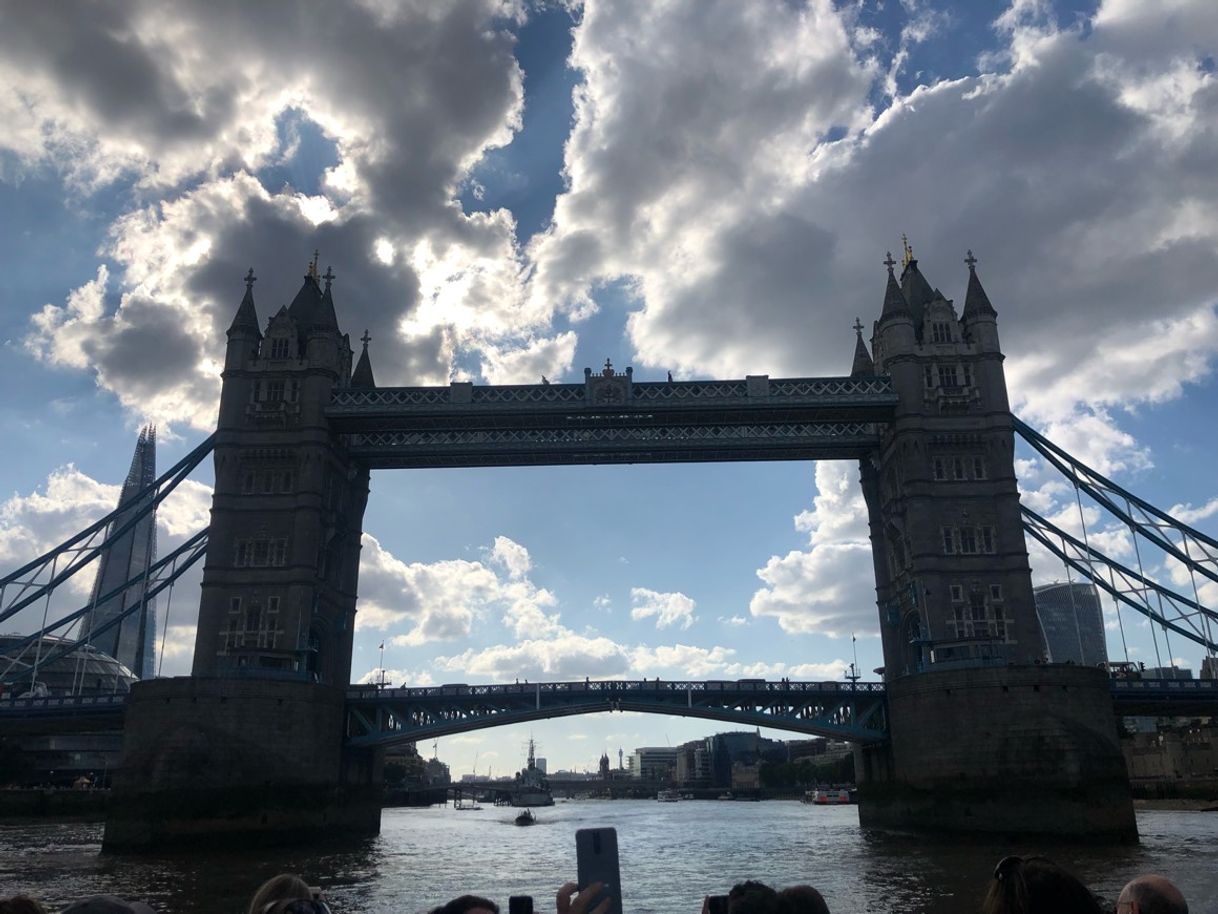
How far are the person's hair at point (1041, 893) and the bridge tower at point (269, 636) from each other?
168 ft

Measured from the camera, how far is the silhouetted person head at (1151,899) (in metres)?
4.91

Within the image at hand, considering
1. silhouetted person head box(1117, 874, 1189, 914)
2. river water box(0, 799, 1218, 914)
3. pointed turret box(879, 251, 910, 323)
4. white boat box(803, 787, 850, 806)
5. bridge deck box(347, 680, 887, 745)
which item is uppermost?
pointed turret box(879, 251, 910, 323)

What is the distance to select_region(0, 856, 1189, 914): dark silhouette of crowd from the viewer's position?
4.50 metres

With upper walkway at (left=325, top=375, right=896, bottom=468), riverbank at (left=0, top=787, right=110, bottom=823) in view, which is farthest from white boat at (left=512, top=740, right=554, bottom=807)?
upper walkway at (left=325, top=375, right=896, bottom=468)

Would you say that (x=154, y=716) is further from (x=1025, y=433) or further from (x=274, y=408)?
(x=1025, y=433)

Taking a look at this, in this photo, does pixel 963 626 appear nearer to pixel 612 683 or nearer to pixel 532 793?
pixel 612 683

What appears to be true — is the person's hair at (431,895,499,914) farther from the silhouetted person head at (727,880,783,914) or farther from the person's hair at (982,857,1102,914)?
the person's hair at (982,857,1102,914)

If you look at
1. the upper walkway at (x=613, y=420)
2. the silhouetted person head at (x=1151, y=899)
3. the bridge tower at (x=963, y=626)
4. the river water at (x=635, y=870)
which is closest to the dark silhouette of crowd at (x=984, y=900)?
the silhouetted person head at (x=1151, y=899)

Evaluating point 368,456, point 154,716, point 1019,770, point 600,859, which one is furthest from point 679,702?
point 600,859

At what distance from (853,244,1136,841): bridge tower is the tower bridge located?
139mm

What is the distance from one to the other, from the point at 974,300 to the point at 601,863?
63.2 m

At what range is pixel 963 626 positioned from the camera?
5622 cm

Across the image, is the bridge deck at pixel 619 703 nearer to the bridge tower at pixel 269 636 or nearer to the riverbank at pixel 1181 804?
the bridge tower at pixel 269 636

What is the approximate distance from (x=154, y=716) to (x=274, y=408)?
2038 cm
